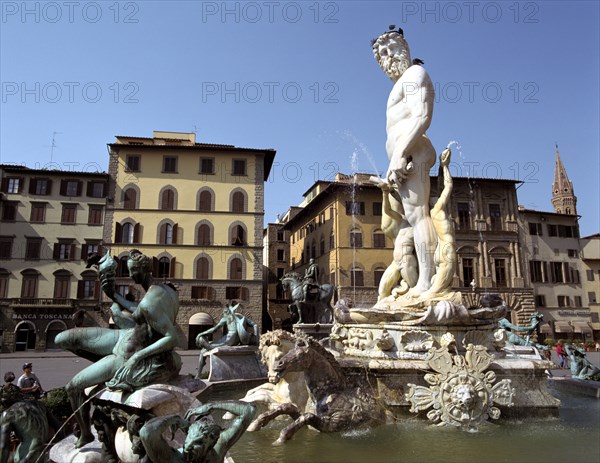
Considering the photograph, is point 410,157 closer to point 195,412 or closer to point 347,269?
point 195,412

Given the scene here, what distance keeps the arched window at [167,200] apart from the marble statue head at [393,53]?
1175 inches

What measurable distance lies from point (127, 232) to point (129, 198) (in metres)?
2.70

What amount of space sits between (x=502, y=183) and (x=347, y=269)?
15.8 meters

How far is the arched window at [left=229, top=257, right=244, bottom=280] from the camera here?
35.8 meters

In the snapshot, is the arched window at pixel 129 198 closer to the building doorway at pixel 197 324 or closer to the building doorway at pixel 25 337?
the building doorway at pixel 197 324

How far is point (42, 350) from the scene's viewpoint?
32.4 metres

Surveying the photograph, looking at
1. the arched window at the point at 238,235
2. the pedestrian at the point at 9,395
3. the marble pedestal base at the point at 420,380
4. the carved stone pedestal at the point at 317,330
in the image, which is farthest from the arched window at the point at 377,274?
the pedestrian at the point at 9,395

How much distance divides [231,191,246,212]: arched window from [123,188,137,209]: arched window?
7.56 m

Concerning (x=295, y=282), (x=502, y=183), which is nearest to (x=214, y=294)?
(x=295, y=282)

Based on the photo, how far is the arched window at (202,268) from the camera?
35.6 metres

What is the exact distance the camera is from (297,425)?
5246mm

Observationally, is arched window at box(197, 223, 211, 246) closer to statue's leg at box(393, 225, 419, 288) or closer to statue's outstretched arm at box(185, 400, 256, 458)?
statue's leg at box(393, 225, 419, 288)

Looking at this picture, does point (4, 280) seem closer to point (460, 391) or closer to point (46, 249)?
point (46, 249)

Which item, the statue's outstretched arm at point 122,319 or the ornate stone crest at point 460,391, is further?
the ornate stone crest at point 460,391
